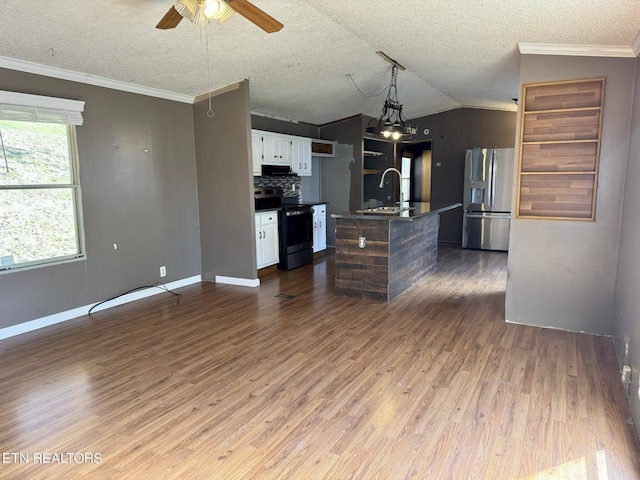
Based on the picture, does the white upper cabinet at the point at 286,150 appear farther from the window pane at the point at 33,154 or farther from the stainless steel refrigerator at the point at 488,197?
the stainless steel refrigerator at the point at 488,197

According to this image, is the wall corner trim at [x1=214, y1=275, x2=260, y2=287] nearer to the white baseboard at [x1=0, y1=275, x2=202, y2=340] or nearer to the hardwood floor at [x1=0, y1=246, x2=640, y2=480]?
the white baseboard at [x1=0, y1=275, x2=202, y2=340]

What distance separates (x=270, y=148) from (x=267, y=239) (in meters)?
1.34

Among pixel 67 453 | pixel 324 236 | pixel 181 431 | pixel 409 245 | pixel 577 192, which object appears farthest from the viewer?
pixel 324 236

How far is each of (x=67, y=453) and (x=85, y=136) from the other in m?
3.04

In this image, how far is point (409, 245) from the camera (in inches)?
195

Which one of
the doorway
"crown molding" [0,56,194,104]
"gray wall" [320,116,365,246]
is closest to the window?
"crown molding" [0,56,194,104]

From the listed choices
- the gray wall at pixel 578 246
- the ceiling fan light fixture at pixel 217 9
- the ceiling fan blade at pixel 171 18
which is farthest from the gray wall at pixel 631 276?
the ceiling fan blade at pixel 171 18

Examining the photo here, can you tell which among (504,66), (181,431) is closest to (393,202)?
(504,66)

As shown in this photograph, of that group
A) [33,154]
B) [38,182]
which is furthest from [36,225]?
[33,154]

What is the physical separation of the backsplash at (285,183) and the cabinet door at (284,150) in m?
0.39

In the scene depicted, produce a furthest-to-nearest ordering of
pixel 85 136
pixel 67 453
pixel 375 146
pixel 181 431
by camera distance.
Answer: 1. pixel 375 146
2. pixel 85 136
3. pixel 181 431
4. pixel 67 453

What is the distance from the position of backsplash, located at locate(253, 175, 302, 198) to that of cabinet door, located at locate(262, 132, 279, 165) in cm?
42

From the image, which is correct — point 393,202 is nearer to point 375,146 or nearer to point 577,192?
point 375,146

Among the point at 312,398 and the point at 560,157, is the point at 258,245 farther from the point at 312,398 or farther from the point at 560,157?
the point at 560,157
